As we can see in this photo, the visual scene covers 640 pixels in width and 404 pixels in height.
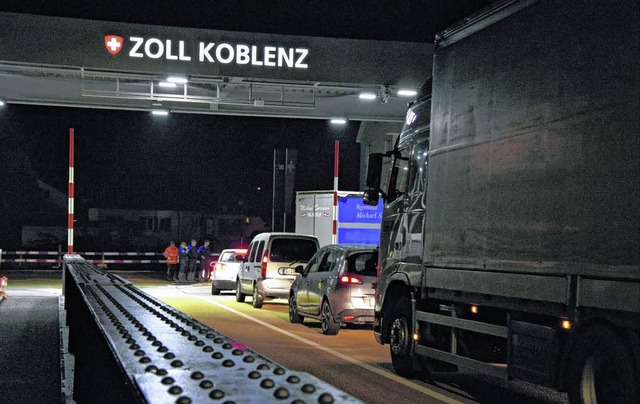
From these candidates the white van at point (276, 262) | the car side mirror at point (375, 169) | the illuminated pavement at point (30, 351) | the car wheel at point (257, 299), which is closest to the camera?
the illuminated pavement at point (30, 351)

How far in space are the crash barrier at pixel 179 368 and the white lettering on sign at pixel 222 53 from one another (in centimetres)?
1633

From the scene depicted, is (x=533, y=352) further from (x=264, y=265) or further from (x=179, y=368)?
(x=264, y=265)

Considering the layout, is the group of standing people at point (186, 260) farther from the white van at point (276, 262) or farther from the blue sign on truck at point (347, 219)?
the white van at point (276, 262)

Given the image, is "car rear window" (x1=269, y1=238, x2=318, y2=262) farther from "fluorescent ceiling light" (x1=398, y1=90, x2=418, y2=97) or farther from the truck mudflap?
the truck mudflap

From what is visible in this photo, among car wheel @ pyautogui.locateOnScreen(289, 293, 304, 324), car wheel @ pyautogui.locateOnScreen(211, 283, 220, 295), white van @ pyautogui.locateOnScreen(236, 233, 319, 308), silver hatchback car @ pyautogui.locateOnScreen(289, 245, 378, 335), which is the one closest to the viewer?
silver hatchback car @ pyautogui.locateOnScreen(289, 245, 378, 335)

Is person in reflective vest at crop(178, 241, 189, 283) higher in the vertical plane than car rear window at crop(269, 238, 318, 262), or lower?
lower

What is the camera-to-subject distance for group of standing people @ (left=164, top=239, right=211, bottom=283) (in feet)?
124

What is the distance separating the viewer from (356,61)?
21.5m

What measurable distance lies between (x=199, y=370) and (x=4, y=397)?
7318 millimetres

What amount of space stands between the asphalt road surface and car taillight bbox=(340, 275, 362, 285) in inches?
36.8

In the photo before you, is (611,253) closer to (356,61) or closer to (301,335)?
Result: (301,335)

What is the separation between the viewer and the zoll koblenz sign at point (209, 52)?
20.6 meters

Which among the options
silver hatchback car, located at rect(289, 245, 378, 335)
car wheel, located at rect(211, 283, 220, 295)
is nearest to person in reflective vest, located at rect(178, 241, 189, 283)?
car wheel, located at rect(211, 283, 220, 295)

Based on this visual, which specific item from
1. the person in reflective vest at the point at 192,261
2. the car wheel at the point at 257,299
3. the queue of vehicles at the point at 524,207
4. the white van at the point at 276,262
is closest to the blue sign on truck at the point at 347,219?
the white van at the point at 276,262
